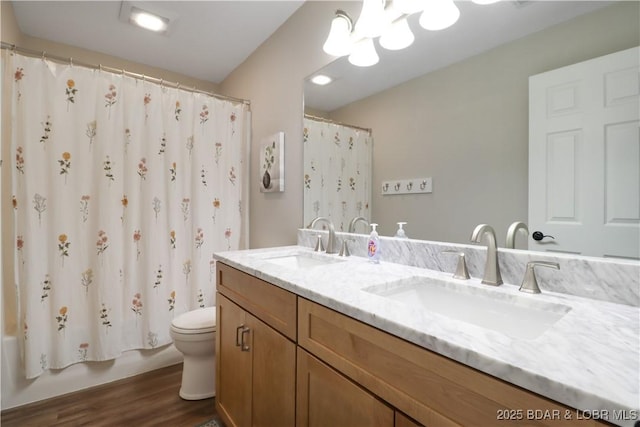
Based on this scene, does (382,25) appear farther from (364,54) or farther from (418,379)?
(418,379)

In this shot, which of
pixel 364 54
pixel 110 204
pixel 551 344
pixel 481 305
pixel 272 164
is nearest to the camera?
pixel 551 344

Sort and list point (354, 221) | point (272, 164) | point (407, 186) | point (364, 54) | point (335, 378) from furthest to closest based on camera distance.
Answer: point (272, 164) < point (354, 221) < point (364, 54) < point (407, 186) < point (335, 378)

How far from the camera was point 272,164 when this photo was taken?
212cm

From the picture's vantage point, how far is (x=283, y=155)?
203 centimetres

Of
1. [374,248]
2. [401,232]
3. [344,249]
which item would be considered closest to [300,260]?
[344,249]

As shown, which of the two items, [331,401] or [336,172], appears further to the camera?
[336,172]

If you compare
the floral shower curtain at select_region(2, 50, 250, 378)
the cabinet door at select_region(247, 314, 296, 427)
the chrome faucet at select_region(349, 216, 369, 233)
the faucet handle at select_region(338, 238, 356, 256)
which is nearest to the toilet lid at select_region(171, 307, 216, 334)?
the floral shower curtain at select_region(2, 50, 250, 378)

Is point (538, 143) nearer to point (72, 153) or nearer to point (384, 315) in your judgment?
point (384, 315)

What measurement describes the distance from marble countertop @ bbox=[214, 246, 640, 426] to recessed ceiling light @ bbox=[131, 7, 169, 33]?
2.08 meters

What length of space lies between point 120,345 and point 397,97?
222 cm

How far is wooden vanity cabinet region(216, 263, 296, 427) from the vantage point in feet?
3.18

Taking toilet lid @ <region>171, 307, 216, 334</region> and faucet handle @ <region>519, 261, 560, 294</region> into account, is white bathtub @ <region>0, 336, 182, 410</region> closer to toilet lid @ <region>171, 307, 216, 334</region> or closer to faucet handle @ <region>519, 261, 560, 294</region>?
toilet lid @ <region>171, 307, 216, 334</region>

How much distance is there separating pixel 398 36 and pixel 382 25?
100mm

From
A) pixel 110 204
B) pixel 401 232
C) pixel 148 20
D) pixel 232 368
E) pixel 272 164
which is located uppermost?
pixel 148 20
